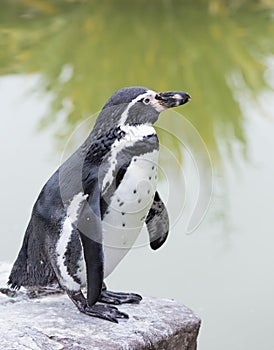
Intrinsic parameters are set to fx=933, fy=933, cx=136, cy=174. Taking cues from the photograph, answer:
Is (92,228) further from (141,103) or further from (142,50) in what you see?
(142,50)

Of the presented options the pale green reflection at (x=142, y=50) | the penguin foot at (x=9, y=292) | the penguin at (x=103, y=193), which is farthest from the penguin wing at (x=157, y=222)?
the pale green reflection at (x=142, y=50)

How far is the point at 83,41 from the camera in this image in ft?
9.37

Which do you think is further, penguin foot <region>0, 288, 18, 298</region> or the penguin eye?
penguin foot <region>0, 288, 18, 298</region>

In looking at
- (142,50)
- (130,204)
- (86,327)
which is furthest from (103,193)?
(142,50)

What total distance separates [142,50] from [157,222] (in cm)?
188

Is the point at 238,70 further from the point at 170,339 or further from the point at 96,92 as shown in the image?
the point at 170,339

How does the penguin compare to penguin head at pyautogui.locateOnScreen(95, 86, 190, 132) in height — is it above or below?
below

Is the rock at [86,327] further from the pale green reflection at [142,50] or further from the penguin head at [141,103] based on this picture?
the pale green reflection at [142,50]

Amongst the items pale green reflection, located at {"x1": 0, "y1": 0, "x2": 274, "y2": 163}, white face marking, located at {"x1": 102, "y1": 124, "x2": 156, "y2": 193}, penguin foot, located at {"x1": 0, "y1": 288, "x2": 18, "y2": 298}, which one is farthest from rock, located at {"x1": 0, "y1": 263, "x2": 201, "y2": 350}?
pale green reflection, located at {"x1": 0, "y1": 0, "x2": 274, "y2": 163}

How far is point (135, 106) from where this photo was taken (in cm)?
87

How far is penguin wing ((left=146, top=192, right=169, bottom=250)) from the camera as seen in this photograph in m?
0.96

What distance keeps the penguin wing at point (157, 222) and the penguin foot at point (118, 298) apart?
0.19 ft

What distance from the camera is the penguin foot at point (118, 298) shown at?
0.96 meters

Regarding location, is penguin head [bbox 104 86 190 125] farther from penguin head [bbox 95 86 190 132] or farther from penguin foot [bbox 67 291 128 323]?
penguin foot [bbox 67 291 128 323]
